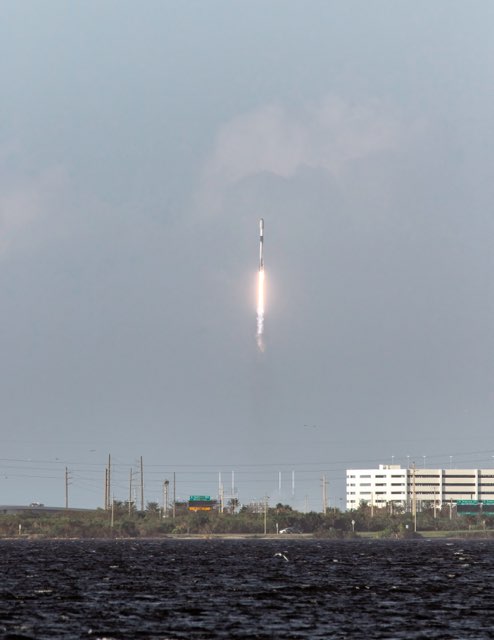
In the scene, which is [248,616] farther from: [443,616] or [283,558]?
[283,558]

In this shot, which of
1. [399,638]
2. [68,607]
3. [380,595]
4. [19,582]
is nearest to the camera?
[399,638]

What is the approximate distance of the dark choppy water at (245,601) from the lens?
239 ft

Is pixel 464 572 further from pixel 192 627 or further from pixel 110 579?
pixel 192 627

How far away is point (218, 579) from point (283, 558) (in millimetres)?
65172

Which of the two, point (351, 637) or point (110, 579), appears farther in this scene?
point (110, 579)

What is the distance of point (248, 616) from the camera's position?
266 feet

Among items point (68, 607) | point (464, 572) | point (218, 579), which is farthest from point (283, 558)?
point (68, 607)

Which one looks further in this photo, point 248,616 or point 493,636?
point 248,616

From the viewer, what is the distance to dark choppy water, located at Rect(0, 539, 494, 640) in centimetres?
7294

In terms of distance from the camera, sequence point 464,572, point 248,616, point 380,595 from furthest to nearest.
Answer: point 464,572
point 380,595
point 248,616

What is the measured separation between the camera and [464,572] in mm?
143250

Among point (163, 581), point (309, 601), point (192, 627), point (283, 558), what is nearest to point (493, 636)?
point (192, 627)

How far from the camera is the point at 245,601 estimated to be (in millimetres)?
94000

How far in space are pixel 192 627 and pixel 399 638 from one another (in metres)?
12.5
